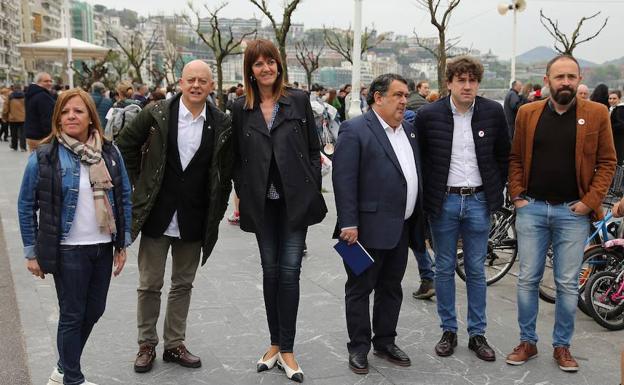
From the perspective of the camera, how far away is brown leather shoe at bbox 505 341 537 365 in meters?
4.05

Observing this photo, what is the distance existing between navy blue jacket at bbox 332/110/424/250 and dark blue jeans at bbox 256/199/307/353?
332 millimetres

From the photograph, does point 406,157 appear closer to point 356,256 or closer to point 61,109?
point 356,256

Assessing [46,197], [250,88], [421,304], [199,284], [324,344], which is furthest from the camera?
[199,284]

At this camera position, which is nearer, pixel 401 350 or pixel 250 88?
pixel 250 88

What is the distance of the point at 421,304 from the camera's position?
531 cm

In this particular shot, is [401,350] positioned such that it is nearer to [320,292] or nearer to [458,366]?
[458,366]

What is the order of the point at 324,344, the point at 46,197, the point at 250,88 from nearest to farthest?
the point at 46,197, the point at 250,88, the point at 324,344

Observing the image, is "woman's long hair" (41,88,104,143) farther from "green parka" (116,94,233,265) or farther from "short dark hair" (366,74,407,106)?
"short dark hair" (366,74,407,106)

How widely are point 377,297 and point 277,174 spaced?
3.51 feet

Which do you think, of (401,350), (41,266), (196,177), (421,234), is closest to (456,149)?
(421,234)

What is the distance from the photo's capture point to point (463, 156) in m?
4.06

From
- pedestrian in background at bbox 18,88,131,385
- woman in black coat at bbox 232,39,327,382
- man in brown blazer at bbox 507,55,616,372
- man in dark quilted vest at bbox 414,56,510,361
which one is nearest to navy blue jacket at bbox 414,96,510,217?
man in dark quilted vest at bbox 414,56,510,361

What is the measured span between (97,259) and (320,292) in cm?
252

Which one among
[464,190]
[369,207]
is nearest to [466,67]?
[464,190]
